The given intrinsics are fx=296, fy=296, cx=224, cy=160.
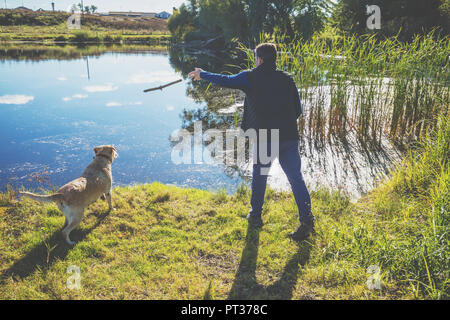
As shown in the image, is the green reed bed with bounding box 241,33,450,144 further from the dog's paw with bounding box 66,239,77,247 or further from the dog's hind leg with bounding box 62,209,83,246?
the dog's paw with bounding box 66,239,77,247

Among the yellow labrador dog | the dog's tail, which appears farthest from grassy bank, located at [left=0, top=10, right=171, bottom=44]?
the dog's tail

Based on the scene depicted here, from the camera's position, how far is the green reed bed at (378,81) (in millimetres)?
6582

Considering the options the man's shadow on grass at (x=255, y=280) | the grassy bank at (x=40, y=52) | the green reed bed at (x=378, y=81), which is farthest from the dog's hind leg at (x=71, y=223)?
the grassy bank at (x=40, y=52)

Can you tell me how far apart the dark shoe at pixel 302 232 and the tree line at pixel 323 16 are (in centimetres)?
1344

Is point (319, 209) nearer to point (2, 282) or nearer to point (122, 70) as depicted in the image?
point (2, 282)

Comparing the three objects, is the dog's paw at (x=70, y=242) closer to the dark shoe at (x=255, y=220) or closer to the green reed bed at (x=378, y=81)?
the dark shoe at (x=255, y=220)

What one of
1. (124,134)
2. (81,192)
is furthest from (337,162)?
(124,134)

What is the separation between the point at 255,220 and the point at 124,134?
688 centimetres

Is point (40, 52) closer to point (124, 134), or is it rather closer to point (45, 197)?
point (124, 134)

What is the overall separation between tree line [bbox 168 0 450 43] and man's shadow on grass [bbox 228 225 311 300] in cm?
1385

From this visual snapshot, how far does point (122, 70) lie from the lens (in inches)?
878

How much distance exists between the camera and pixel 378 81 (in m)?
7.19

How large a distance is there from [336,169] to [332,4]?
77.4ft
